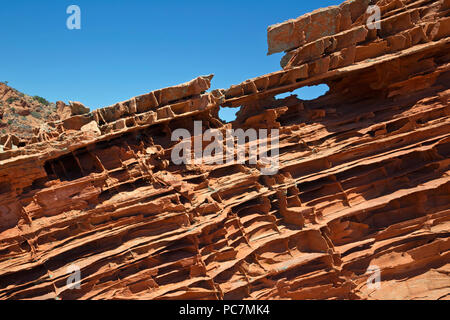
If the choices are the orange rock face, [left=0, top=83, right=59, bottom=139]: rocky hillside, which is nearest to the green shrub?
[left=0, top=83, right=59, bottom=139]: rocky hillside

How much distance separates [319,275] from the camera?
11.2 metres

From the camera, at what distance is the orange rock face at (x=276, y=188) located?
9875 mm

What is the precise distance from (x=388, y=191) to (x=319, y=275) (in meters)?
4.61

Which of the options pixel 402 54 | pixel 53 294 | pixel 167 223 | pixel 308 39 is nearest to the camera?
pixel 53 294

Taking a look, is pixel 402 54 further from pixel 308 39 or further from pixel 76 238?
pixel 76 238

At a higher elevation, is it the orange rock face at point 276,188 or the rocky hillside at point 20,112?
the rocky hillside at point 20,112

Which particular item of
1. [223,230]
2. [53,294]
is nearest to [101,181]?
[53,294]

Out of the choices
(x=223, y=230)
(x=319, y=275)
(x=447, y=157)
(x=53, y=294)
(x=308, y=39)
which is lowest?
(x=319, y=275)

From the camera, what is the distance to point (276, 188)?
1202cm

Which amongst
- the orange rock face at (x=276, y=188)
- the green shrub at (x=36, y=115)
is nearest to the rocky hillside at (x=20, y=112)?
the green shrub at (x=36, y=115)

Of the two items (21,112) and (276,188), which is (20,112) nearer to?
(21,112)

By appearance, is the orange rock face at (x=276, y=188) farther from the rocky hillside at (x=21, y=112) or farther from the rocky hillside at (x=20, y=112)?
the rocky hillside at (x=20, y=112)

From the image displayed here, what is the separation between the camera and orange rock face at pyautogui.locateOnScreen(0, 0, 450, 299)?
9875 millimetres

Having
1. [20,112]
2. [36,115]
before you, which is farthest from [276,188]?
[36,115]
